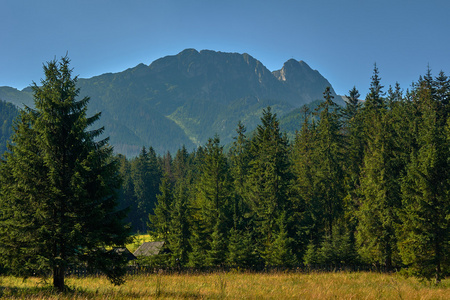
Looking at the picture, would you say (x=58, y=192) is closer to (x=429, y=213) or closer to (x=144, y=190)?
(x=429, y=213)

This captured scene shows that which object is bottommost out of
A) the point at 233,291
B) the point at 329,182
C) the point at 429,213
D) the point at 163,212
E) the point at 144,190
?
the point at 233,291

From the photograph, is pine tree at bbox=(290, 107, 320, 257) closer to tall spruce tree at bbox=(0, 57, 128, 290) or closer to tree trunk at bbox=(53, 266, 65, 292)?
tall spruce tree at bbox=(0, 57, 128, 290)

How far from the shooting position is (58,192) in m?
13.2

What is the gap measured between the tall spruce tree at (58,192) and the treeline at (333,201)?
1906 cm

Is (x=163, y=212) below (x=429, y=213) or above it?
below

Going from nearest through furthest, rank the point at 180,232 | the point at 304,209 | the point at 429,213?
the point at 429,213
the point at 180,232
the point at 304,209

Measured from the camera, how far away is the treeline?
2350cm

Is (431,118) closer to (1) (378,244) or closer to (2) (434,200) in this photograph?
(2) (434,200)

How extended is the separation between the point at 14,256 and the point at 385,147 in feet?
97.6

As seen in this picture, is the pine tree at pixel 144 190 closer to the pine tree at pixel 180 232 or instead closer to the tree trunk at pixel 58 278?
the pine tree at pixel 180 232

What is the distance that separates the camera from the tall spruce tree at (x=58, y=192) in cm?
1323

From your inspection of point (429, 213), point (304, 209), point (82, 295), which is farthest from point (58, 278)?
point (304, 209)

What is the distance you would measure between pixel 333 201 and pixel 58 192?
34.6 meters

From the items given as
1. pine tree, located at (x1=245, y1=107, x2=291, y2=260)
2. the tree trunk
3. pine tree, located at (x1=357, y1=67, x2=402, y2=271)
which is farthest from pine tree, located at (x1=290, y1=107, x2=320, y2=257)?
the tree trunk
